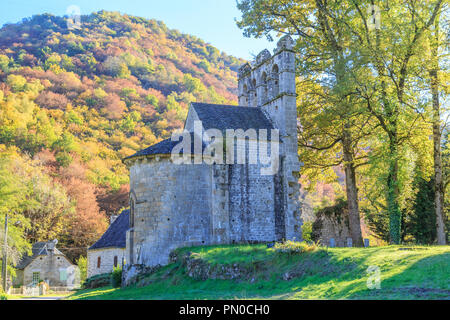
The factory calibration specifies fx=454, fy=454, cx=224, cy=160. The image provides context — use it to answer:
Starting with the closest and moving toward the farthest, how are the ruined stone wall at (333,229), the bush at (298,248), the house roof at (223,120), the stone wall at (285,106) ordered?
1. the bush at (298,248)
2. the house roof at (223,120)
3. the stone wall at (285,106)
4. the ruined stone wall at (333,229)

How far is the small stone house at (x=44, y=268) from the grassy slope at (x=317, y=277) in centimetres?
2677

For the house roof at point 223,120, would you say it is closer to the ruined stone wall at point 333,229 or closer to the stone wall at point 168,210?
the stone wall at point 168,210

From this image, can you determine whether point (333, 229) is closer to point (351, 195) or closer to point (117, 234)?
point (351, 195)

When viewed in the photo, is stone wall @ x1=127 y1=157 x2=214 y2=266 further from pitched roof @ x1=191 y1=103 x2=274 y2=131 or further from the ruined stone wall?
the ruined stone wall

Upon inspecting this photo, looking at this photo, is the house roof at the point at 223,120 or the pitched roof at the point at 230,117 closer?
the house roof at the point at 223,120

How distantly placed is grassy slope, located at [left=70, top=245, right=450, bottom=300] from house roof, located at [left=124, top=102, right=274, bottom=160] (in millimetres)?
5889

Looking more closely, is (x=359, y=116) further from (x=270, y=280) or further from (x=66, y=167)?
(x=66, y=167)

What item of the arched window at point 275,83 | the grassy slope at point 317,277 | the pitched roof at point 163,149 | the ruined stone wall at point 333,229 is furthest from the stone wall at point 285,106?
the ruined stone wall at point 333,229

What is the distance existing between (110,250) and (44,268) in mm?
11200

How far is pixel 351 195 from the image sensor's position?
2711 cm

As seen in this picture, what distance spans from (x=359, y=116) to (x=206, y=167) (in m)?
9.19

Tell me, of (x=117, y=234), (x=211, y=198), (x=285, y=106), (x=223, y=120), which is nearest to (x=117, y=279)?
(x=211, y=198)

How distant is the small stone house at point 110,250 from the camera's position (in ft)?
124

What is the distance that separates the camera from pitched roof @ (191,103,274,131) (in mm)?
25188
